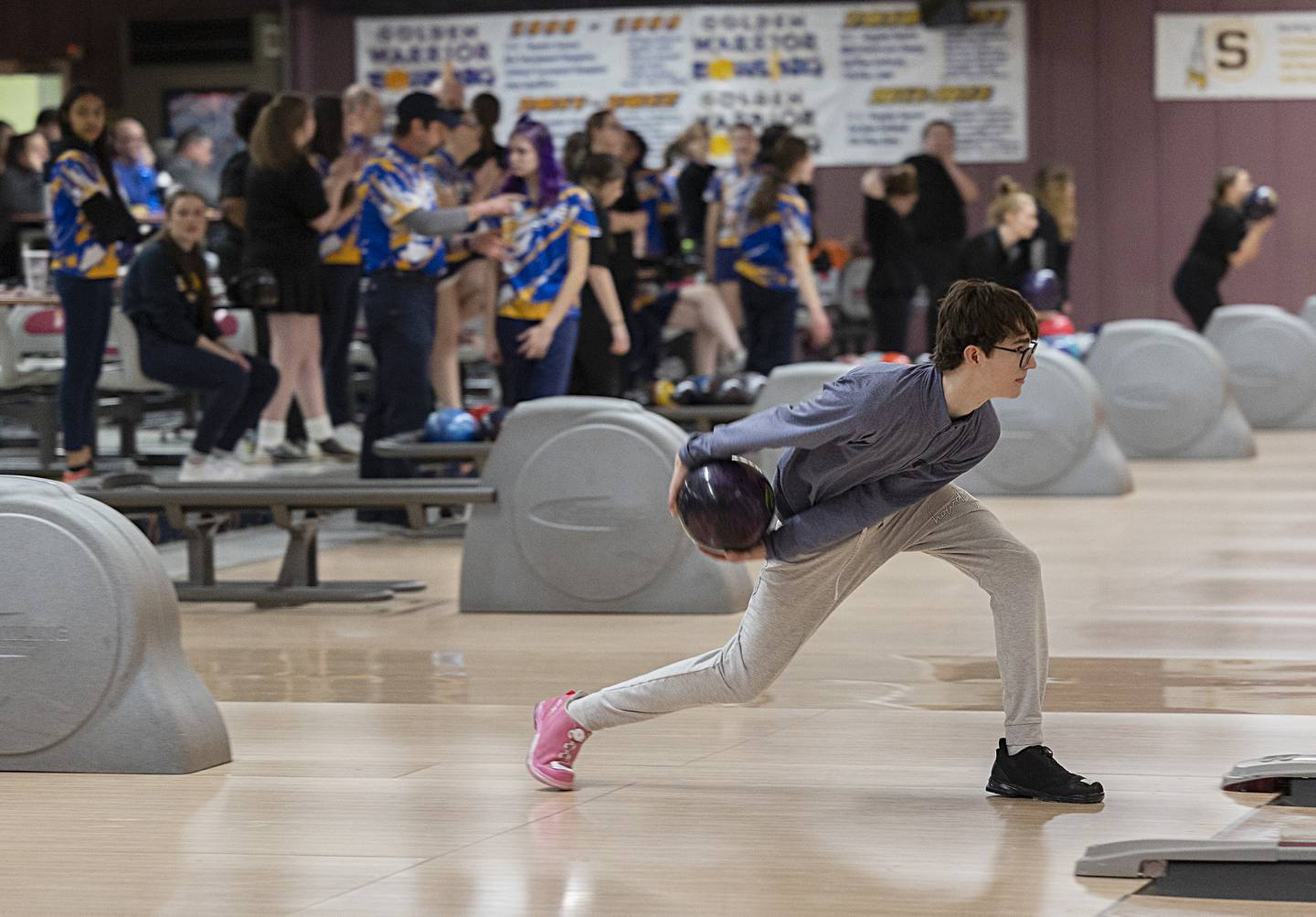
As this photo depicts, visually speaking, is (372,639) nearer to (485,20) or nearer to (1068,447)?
(1068,447)

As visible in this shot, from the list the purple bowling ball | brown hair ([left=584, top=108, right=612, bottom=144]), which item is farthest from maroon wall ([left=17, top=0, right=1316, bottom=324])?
the purple bowling ball

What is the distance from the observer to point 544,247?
8547 millimetres

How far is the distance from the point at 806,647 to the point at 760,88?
1219cm

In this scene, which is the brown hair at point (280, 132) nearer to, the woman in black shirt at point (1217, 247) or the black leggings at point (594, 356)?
the black leggings at point (594, 356)

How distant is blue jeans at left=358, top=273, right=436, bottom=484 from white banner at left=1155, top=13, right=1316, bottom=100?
10.7 metres

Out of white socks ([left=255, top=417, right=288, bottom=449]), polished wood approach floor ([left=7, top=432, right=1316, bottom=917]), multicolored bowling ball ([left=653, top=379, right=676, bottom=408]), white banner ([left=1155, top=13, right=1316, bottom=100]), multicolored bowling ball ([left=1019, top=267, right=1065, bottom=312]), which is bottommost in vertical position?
polished wood approach floor ([left=7, top=432, right=1316, bottom=917])

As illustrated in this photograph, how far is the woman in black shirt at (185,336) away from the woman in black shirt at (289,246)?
1.25 ft

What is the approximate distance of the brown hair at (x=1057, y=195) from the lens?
14.0m

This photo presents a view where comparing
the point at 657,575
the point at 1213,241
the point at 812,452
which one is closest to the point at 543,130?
the point at 657,575

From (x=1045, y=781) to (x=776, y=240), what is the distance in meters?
7.51

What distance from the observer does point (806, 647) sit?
651 centimetres

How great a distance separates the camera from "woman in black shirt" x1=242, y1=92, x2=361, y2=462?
9812 millimetres

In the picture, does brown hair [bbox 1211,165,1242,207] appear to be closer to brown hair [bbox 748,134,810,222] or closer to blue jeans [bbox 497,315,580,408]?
brown hair [bbox 748,134,810,222]

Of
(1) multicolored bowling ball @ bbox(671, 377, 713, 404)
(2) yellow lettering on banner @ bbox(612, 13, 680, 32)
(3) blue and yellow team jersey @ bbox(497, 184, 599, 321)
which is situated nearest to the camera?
(3) blue and yellow team jersey @ bbox(497, 184, 599, 321)
